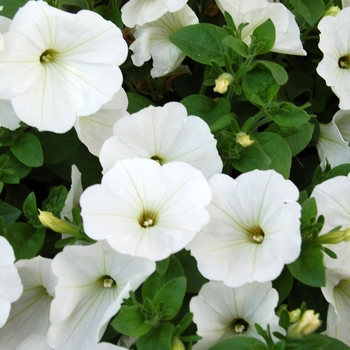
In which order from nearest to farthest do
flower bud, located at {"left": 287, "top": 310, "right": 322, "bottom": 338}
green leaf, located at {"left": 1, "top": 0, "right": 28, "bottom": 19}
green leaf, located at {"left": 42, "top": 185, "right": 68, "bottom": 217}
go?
flower bud, located at {"left": 287, "top": 310, "right": 322, "bottom": 338}, green leaf, located at {"left": 42, "top": 185, "right": 68, "bottom": 217}, green leaf, located at {"left": 1, "top": 0, "right": 28, "bottom": 19}

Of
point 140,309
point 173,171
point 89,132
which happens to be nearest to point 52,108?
point 89,132

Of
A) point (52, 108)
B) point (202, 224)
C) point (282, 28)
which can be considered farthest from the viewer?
point (282, 28)

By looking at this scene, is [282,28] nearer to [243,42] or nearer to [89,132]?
[243,42]

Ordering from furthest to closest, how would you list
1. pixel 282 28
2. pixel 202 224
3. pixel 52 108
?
1. pixel 282 28
2. pixel 52 108
3. pixel 202 224

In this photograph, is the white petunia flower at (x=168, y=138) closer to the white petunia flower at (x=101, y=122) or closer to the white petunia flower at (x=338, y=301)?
the white petunia flower at (x=101, y=122)

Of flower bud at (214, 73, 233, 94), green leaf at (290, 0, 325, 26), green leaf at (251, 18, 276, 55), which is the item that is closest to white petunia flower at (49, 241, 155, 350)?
flower bud at (214, 73, 233, 94)

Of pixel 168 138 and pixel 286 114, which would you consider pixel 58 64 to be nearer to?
pixel 168 138

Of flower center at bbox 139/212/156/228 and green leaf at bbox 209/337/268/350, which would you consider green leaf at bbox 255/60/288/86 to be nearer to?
flower center at bbox 139/212/156/228
